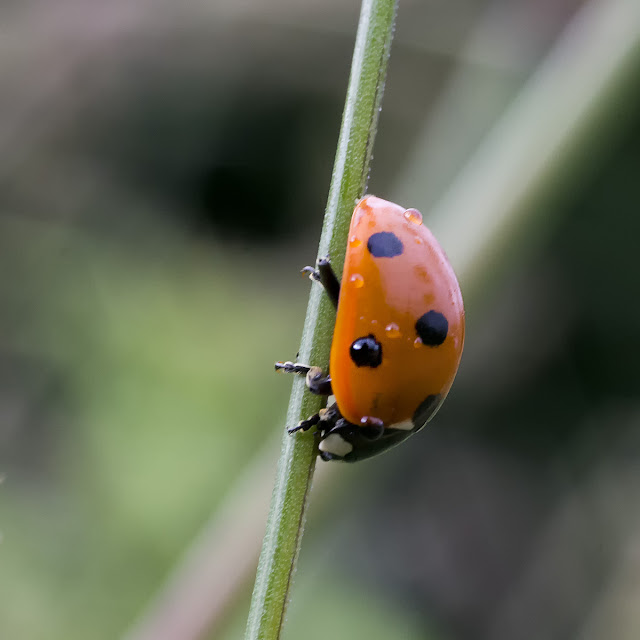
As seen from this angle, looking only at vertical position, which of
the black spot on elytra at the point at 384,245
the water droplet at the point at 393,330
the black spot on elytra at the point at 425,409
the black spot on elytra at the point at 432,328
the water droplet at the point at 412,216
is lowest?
the black spot on elytra at the point at 425,409

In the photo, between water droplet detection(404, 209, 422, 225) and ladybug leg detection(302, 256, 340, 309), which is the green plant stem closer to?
ladybug leg detection(302, 256, 340, 309)

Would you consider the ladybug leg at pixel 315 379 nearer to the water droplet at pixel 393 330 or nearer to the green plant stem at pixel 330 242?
the green plant stem at pixel 330 242

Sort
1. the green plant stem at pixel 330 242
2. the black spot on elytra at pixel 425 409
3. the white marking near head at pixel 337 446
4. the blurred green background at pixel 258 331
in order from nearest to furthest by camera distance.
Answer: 1. the green plant stem at pixel 330 242
2. the white marking near head at pixel 337 446
3. the black spot on elytra at pixel 425 409
4. the blurred green background at pixel 258 331

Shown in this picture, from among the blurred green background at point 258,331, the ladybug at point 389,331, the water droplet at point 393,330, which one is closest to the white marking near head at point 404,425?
the ladybug at point 389,331

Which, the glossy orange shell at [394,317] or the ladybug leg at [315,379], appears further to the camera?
the glossy orange shell at [394,317]

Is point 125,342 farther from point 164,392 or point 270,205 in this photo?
point 270,205

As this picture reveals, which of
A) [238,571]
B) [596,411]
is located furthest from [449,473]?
[238,571]

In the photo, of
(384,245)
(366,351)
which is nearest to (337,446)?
(366,351)
